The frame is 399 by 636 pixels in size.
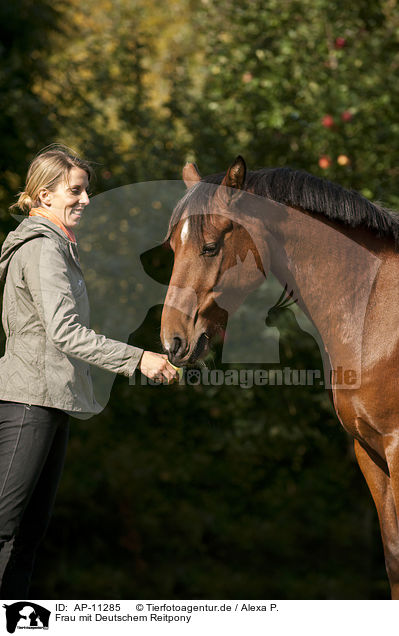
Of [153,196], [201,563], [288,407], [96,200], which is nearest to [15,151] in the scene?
[96,200]

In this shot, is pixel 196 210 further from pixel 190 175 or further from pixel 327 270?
pixel 327 270

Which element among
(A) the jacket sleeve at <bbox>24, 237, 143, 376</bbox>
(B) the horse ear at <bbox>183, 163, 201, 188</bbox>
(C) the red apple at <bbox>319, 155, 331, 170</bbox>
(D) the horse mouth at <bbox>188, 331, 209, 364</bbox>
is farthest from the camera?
(C) the red apple at <bbox>319, 155, 331, 170</bbox>

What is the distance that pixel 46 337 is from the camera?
2.59 meters

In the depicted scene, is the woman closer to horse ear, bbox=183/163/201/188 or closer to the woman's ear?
the woman's ear

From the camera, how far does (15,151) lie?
21.6ft

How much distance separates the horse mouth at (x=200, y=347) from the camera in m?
2.81

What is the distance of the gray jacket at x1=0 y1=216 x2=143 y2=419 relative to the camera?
2.53 m

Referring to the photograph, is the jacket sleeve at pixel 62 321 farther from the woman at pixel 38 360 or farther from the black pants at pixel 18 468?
the black pants at pixel 18 468

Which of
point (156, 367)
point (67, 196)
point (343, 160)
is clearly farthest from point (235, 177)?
point (343, 160)

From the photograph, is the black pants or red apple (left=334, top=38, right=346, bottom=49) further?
red apple (left=334, top=38, right=346, bottom=49)

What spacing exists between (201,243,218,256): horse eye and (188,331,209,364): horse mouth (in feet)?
1.12

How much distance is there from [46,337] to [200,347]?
26.0 inches

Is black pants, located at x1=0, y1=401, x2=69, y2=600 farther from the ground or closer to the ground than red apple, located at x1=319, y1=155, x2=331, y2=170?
closer to the ground
